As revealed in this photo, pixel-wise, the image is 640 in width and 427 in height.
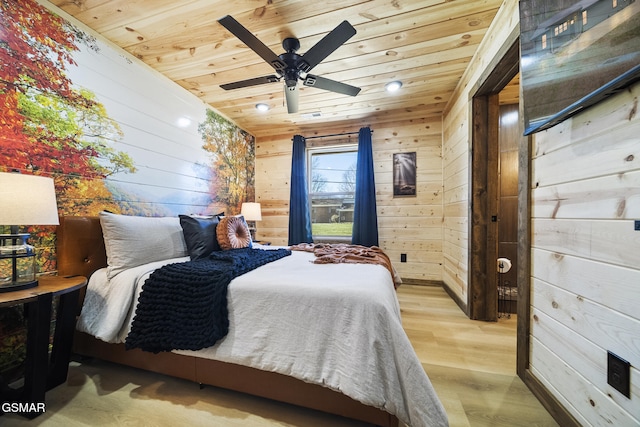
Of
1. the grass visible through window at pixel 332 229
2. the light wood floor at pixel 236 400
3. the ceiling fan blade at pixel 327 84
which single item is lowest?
the light wood floor at pixel 236 400

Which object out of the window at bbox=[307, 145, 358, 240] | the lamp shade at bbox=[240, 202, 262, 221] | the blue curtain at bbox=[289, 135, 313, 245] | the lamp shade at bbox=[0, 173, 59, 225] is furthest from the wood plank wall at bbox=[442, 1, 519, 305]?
the lamp shade at bbox=[0, 173, 59, 225]

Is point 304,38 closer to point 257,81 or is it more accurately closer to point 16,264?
point 257,81

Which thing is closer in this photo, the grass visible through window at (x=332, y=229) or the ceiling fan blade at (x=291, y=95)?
the ceiling fan blade at (x=291, y=95)

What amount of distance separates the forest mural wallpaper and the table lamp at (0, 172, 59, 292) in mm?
214

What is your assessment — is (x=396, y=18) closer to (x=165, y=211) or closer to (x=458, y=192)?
(x=458, y=192)

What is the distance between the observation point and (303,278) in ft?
4.42

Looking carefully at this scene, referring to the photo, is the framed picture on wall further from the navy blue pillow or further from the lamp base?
the lamp base

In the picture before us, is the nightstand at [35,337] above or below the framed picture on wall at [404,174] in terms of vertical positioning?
below

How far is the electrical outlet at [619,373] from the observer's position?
0.84 metres

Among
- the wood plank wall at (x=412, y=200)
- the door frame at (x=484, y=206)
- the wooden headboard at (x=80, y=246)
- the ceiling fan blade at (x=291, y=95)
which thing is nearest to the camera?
the wooden headboard at (x=80, y=246)

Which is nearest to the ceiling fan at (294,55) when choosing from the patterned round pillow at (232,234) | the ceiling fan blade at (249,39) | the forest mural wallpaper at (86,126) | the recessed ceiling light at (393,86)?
the ceiling fan blade at (249,39)

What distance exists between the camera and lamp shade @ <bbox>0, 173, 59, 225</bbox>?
1.13m

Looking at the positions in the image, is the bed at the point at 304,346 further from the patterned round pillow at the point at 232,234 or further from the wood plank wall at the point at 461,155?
the wood plank wall at the point at 461,155

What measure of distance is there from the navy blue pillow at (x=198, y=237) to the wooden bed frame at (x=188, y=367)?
0.55m
